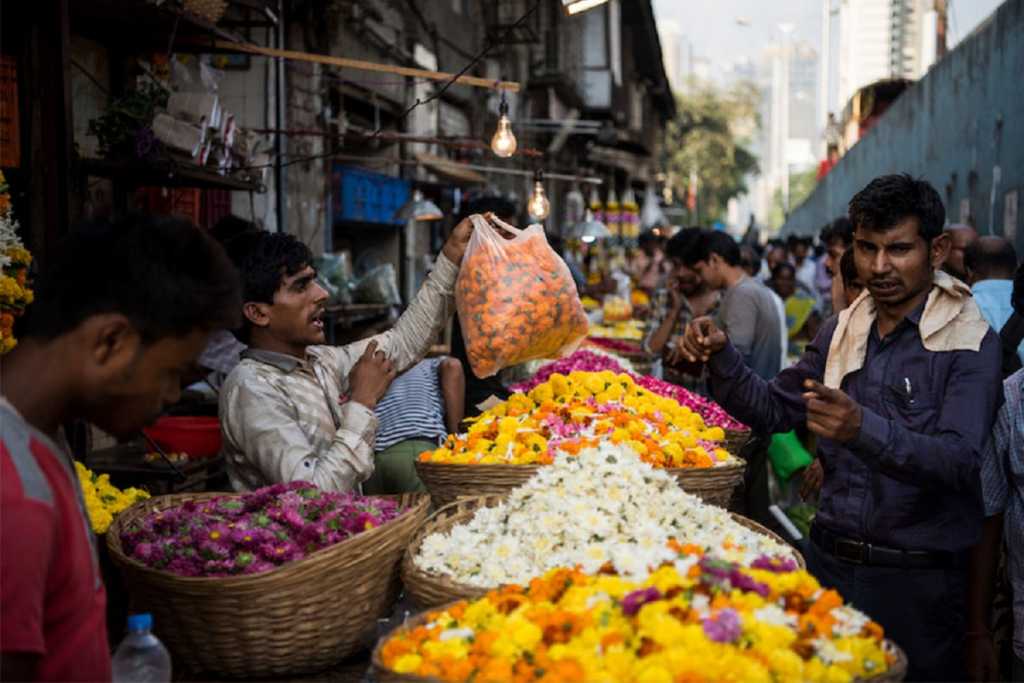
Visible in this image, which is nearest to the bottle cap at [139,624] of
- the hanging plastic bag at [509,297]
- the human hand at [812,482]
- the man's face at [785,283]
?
the hanging plastic bag at [509,297]

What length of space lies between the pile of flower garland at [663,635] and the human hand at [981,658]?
1.06m

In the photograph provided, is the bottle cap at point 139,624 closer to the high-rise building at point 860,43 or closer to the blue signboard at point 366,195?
the blue signboard at point 366,195

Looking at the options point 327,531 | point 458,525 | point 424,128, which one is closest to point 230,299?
point 327,531

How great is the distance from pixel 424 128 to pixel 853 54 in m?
61.0

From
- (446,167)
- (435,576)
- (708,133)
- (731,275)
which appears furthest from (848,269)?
(708,133)

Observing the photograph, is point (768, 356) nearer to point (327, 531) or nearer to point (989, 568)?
point (989, 568)

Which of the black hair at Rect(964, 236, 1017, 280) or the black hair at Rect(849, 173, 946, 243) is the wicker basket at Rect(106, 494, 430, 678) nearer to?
the black hair at Rect(849, 173, 946, 243)

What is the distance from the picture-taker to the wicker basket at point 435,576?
2.51 m

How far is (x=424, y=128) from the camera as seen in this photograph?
48.0 feet

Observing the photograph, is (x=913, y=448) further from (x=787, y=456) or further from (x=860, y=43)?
(x=860, y=43)

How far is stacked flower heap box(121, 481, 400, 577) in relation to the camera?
261cm

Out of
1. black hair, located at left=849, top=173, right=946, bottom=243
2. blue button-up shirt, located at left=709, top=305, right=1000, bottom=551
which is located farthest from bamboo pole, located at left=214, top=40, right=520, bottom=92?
blue button-up shirt, located at left=709, top=305, right=1000, bottom=551

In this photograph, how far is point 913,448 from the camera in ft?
8.80

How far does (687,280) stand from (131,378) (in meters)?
5.77
